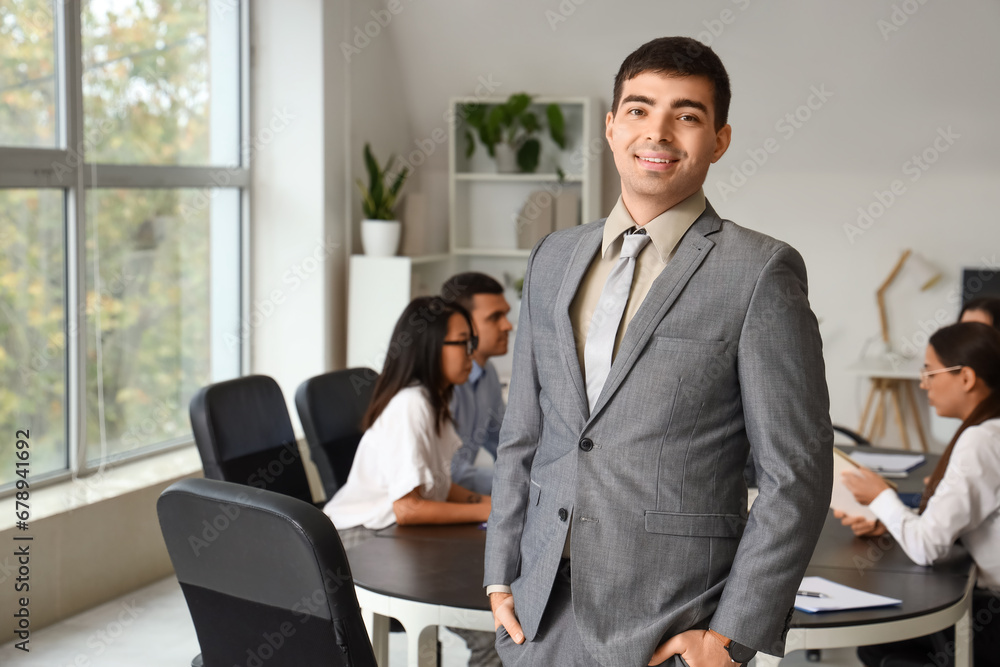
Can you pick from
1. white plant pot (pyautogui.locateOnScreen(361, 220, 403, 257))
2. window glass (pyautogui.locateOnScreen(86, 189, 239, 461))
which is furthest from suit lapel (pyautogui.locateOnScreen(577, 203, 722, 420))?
white plant pot (pyautogui.locateOnScreen(361, 220, 403, 257))

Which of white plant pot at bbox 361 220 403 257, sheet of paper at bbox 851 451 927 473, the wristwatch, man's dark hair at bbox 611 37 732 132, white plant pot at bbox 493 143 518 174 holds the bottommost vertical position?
sheet of paper at bbox 851 451 927 473

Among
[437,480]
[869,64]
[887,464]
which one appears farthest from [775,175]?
[437,480]

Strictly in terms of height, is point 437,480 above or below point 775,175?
below

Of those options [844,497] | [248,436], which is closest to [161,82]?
[248,436]

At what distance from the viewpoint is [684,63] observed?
4.34 ft

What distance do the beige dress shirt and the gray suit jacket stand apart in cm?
3

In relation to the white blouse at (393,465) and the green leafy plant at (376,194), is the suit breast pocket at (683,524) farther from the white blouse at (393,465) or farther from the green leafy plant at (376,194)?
the green leafy plant at (376,194)

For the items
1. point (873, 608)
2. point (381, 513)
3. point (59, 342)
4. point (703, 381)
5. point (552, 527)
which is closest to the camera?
point (703, 381)

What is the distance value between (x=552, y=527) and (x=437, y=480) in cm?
130

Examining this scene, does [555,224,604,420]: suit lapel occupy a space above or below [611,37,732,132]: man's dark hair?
→ below

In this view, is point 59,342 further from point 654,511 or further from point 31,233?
point 654,511

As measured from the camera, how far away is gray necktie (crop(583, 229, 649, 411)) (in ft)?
4.53

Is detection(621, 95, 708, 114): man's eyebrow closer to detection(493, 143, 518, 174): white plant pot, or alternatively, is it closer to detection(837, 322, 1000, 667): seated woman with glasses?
detection(837, 322, 1000, 667): seated woman with glasses

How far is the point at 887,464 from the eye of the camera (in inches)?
135
